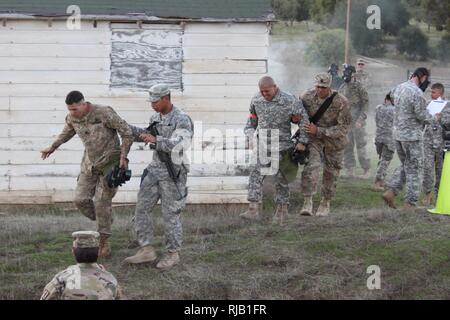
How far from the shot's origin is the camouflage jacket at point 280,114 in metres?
10.8

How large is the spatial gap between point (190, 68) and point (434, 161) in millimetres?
4164

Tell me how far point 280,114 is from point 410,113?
2138 millimetres

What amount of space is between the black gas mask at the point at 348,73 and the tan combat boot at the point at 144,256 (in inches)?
296

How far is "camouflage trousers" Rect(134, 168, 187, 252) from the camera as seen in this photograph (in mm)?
9289

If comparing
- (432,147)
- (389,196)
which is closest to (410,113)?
(389,196)

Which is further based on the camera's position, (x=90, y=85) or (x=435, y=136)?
(x=90, y=85)

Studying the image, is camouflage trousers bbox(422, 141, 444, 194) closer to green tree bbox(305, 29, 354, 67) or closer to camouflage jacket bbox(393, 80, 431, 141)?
camouflage jacket bbox(393, 80, 431, 141)

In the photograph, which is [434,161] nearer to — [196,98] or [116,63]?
[196,98]

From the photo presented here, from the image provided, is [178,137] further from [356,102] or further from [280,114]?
[356,102]

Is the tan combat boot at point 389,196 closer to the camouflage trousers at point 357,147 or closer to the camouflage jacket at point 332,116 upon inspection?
the camouflage jacket at point 332,116

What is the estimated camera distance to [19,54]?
45.1ft

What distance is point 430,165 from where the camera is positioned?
13594mm

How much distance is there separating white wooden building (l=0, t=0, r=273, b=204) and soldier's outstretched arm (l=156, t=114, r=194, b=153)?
459 centimetres

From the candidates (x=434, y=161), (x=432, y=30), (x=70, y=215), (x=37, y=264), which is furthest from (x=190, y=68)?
(x=432, y=30)
